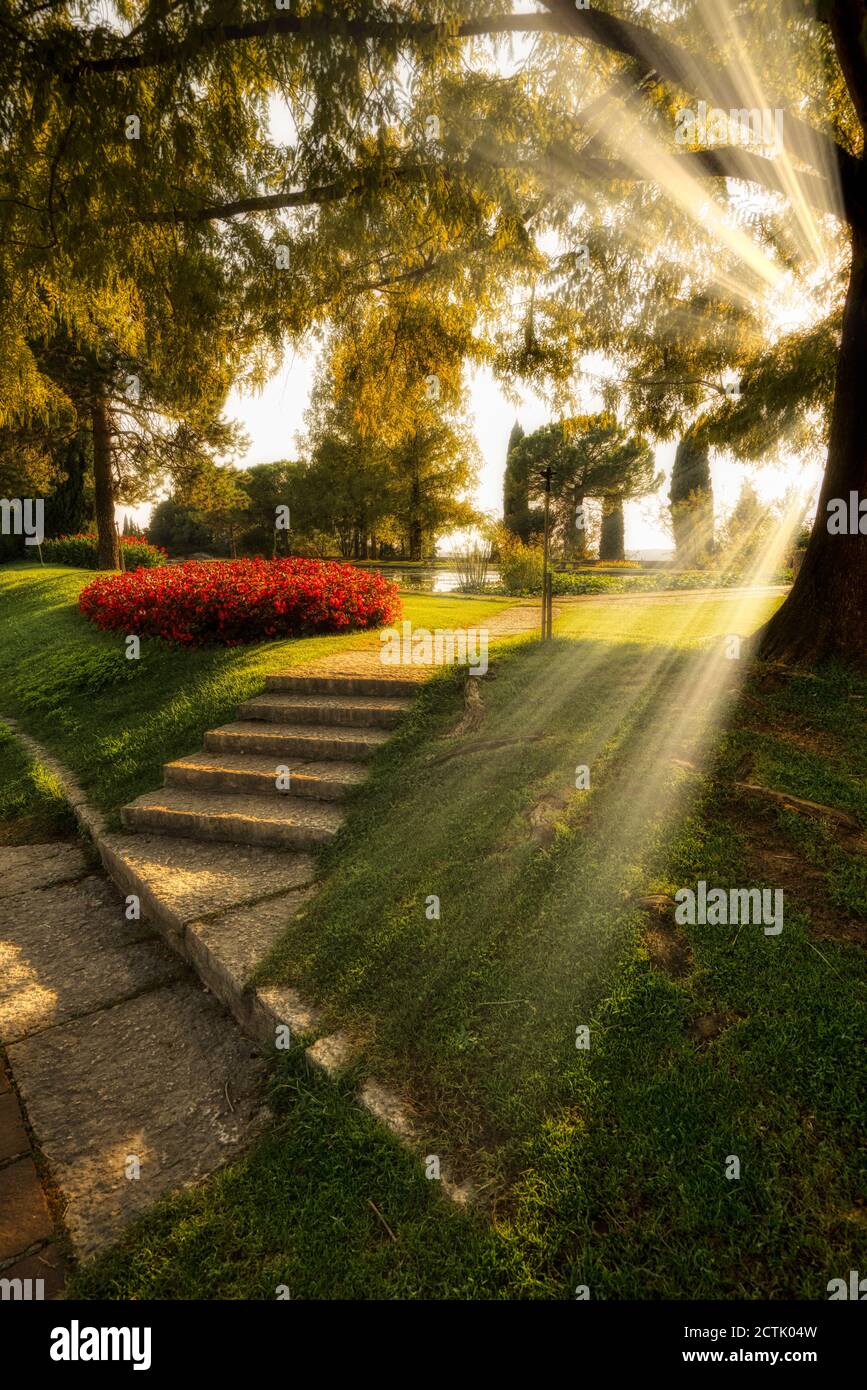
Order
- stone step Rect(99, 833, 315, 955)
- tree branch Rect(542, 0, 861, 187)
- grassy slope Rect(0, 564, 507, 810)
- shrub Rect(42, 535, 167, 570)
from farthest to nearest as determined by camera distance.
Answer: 1. shrub Rect(42, 535, 167, 570)
2. grassy slope Rect(0, 564, 507, 810)
3. tree branch Rect(542, 0, 861, 187)
4. stone step Rect(99, 833, 315, 955)

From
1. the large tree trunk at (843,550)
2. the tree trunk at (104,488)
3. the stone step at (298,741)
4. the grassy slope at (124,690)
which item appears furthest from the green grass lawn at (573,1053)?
the tree trunk at (104,488)

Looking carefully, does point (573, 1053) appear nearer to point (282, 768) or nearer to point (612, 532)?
point (282, 768)

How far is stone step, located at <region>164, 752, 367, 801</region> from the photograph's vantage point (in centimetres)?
482

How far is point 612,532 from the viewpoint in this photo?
4128cm

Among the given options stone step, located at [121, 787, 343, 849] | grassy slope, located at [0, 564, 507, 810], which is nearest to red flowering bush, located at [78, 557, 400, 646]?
grassy slope, located at [0, 564, 507, 810]

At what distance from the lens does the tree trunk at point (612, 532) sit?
40688 mm

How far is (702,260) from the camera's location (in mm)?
6547

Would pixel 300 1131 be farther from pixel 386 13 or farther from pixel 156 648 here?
pixel 156 648

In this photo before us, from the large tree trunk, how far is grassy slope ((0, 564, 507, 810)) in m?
4.60

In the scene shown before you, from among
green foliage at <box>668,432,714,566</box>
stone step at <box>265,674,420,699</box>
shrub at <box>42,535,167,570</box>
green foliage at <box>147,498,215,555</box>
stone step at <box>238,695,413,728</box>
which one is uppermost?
green foliage at <box>147,498,215,555</box>

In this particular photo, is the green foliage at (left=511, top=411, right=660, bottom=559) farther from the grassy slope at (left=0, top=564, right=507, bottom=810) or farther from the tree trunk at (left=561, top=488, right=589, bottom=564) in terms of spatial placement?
the grassy slope at (left=0, top=564, right=507, bottom=810)

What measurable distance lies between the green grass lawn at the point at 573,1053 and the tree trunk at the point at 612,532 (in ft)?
127

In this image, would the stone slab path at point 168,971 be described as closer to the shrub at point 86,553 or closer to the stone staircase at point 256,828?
the stone staircase at point 256,828

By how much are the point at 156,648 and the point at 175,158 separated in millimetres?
5650
